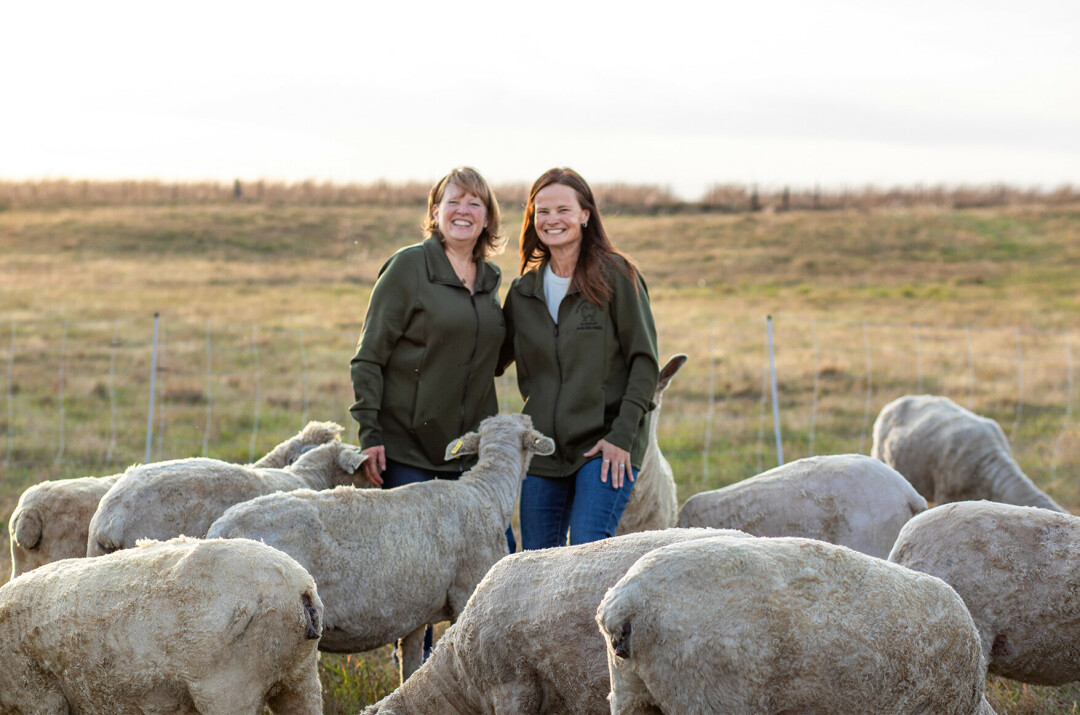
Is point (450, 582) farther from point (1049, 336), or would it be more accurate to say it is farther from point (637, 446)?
point (1049, 336)

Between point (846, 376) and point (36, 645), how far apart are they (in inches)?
714

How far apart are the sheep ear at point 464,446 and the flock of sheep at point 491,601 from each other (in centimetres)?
1

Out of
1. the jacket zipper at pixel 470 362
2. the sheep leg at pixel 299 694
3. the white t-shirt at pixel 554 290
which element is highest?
the white t-shirt at pixel 554 290

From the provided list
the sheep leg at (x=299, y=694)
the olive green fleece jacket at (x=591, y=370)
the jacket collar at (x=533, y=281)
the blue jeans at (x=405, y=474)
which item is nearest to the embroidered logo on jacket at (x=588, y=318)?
the olive green fleece jacket at (x=591, y=370)

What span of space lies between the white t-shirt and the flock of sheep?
70 cm

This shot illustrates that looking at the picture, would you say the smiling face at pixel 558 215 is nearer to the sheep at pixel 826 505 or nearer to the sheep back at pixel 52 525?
the sheep at pixel 826 505

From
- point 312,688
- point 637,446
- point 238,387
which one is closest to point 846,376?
point 238,387

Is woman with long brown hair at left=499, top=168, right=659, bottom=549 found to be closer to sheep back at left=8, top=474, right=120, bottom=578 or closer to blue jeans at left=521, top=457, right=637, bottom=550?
blue jeans at left=521, top=457, right=637, bottom=550

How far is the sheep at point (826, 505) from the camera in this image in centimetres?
711

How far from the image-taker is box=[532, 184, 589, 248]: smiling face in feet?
20.6

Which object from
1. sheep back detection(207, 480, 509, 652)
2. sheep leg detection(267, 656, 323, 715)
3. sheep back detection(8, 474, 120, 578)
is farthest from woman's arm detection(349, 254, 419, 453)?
sheep leg detection(267, 656, 323, 715)

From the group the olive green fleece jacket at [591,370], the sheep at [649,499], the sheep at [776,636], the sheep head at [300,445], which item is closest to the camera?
the sheep at [776,636]

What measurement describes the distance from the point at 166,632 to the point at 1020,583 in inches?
148

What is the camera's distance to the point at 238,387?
63.0 ft
